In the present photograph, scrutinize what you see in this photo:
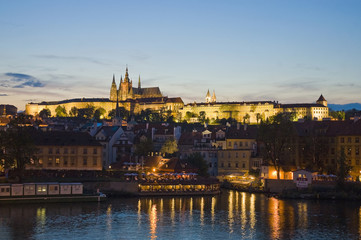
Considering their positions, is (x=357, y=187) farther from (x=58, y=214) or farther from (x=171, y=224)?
(x=58, y=214)

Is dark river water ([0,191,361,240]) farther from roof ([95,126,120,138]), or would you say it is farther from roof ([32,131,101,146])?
roof ([95,126,120,138])

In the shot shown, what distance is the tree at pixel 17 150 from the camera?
2758 inches

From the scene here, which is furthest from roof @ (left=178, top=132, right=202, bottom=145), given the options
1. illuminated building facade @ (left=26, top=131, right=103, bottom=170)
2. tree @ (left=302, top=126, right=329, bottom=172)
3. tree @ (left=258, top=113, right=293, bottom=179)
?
illuminated building facade @ (left=26, top=131, right=103, bottom=170)

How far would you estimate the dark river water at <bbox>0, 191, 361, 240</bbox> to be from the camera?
48281mm

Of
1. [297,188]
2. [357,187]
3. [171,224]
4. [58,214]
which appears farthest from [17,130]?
[357,187]

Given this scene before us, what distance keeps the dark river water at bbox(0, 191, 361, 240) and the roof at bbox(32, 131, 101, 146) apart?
15801mm

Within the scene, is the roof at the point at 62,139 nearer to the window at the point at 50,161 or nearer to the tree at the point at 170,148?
the window at the point at 50,161

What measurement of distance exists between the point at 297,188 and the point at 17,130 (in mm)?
38598

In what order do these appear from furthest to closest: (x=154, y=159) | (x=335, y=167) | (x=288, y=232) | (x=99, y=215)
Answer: (x=154, y=159) < (x=335, y=167) < (x=99, y=215) < (x=288, y=232)

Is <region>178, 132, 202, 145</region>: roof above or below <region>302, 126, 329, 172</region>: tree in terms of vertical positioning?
above

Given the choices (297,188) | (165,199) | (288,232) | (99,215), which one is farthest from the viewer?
(297,188)

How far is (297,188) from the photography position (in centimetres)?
7606

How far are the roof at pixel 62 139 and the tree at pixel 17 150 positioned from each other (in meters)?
9.74

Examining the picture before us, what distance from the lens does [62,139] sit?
274ft
